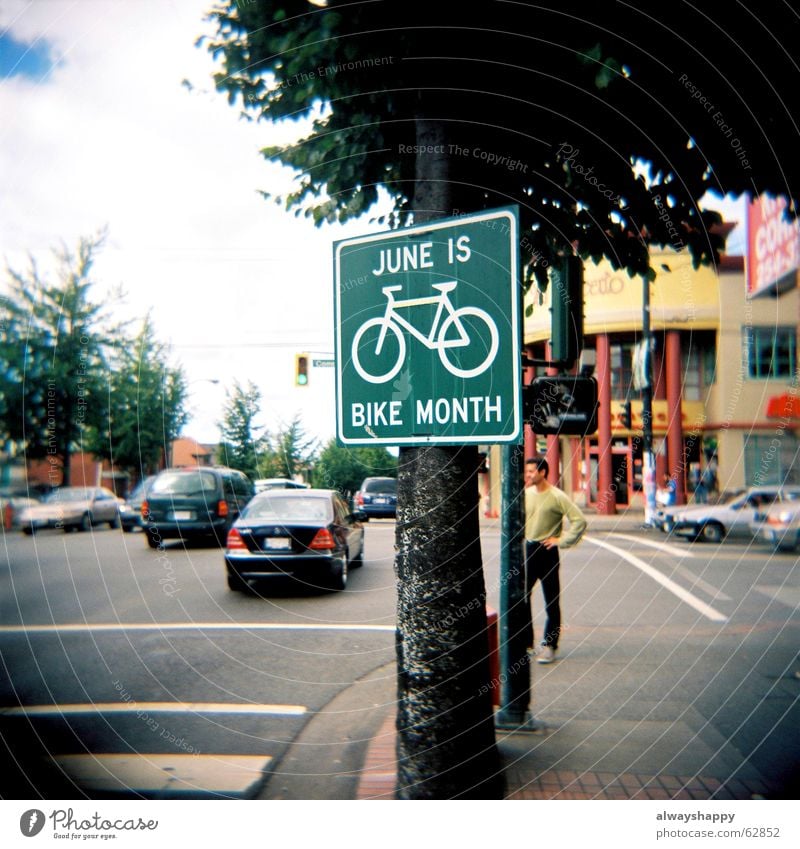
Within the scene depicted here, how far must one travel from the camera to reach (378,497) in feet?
10.1

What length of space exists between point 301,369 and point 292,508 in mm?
832

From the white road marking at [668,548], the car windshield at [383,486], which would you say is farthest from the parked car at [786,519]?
the white road marking at [668,548]

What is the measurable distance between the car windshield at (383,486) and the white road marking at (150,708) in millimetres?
2500

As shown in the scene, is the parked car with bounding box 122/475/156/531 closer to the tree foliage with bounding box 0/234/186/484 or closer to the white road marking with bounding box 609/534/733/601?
the tree foliage with bounding box 0/234/186/484

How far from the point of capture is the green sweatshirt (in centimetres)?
588

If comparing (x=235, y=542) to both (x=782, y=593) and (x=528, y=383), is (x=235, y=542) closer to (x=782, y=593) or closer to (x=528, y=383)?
(x=528, y=383)

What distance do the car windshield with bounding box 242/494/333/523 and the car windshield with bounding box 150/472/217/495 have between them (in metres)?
0.24

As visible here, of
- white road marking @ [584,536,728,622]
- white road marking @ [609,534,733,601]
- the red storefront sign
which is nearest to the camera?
the red storefront sign

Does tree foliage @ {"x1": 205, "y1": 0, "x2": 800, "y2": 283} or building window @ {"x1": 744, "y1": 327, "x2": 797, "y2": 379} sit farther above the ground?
tree foliage @ {"x1": 205, "y1": 0, "x2": 800, "y2": 283}

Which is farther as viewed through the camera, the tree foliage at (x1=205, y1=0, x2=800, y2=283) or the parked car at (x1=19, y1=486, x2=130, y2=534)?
the parked car at (x1=19, y1=486, x2=130, y2=534)

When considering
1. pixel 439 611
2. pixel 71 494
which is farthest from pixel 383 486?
pixel 71 494

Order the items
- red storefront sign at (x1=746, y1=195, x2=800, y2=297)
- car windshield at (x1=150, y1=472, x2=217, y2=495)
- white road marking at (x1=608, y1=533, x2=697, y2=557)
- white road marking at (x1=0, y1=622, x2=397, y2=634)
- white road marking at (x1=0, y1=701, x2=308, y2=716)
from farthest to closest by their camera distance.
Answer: white road marking at (x1=608, y1=533, x2=697, y2=557) < white road marking at (x1=0, y1=622, x2=397, y2=634) < white road marking at (x1=0, y1=701, x2=308, y2=716) < car windshield at (x1=150, y1=472, x2=217, y2=495) < red storefront sign at (x1=746, y1=195, x2=800, y2=297)

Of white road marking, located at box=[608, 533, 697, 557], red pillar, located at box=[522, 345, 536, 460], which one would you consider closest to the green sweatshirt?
red pillar, located at box=[522, 345, 536, 460]
